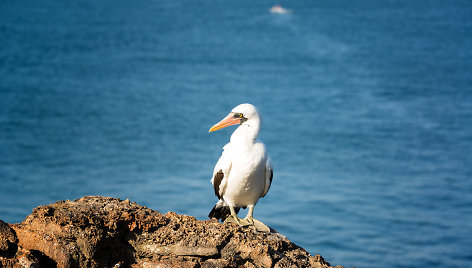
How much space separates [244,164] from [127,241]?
3.27 metres

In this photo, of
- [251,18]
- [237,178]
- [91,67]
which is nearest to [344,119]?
[91,67]

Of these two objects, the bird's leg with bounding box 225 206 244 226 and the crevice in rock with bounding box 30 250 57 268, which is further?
the bird's leg with bounding box 225 206 244 226

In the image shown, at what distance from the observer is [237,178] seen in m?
11.0

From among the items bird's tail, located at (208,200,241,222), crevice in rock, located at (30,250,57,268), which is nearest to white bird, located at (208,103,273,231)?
bird's tail, located at (208,200,241,222)

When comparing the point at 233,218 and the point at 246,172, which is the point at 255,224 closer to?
the point at 233,218

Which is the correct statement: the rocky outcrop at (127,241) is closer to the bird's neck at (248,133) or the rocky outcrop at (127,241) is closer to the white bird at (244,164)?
the white bird at (244,164)

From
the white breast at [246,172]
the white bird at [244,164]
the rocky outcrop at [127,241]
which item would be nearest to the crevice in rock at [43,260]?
the rocky outcrop at [127,241]

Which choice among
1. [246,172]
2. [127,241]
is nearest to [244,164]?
[246,172]

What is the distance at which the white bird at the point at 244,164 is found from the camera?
1081 centimetres

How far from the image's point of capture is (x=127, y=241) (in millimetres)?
8062

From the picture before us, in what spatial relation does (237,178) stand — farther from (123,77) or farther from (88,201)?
(123,77)

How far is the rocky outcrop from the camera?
7.64 meters

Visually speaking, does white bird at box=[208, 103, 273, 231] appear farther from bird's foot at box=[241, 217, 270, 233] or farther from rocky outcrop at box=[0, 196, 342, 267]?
rocky outcrop at box=[0, 196, 342, 267]

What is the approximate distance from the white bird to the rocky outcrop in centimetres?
251
